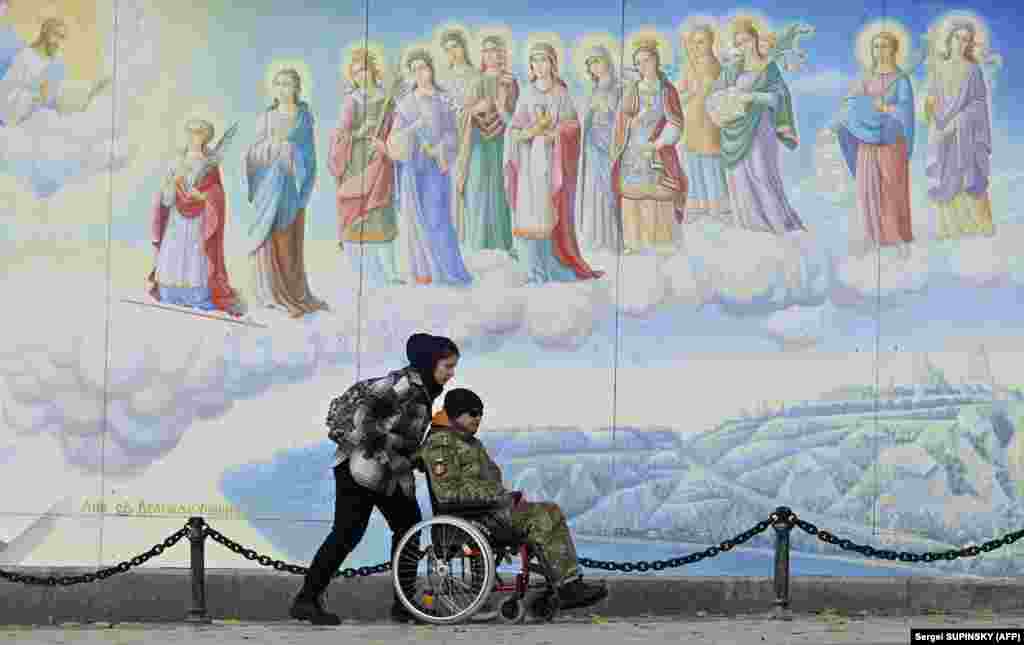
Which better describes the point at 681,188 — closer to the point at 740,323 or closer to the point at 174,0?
the point at 740,323

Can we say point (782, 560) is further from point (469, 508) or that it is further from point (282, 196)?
point (282, 196)

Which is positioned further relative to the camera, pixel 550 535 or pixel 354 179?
pixel 354 179

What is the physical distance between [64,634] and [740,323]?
538 centimetres

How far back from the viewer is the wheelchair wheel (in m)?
10.3

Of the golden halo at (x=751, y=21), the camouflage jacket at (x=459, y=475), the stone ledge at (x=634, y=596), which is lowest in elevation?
the stone ledge at (x=634, y=596)

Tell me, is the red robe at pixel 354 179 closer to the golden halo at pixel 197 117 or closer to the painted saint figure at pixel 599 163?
the golden halo at pixel 197 117

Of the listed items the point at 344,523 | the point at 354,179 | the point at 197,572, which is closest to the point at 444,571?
the point at 344,523

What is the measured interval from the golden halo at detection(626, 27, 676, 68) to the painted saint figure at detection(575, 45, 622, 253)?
0.14 meters

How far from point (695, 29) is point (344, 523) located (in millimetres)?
4915

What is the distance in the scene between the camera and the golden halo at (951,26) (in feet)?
46.0

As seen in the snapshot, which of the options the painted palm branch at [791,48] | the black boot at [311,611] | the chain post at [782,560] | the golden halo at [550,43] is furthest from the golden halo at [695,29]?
the black boot at [311,611]

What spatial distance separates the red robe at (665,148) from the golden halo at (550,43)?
0.48 m

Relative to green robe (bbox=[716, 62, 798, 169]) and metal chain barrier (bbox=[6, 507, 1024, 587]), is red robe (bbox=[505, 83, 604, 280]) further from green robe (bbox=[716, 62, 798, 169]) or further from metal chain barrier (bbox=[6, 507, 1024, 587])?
metal chain barrier (bbox=[6, 507, 1024, 587])

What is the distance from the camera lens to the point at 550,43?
13867mm
